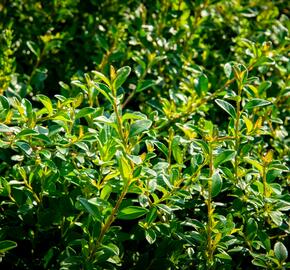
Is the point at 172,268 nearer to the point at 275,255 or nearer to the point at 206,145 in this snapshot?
the point at 275,255

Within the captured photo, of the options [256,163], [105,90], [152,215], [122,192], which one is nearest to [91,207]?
[122,192]

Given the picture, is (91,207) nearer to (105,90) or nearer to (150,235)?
(150,235)

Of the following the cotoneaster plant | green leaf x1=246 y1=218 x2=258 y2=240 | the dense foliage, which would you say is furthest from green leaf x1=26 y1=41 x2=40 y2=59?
green leaf x1=246 y1=218 x2=258 y2=240

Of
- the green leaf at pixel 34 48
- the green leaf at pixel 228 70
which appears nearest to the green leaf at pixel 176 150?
the green leaf at pixel 228 70

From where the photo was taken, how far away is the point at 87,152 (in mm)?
1505

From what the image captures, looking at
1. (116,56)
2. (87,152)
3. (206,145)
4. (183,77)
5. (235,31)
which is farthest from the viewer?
(235,31)

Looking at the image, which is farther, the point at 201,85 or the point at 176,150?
the point at 201,85

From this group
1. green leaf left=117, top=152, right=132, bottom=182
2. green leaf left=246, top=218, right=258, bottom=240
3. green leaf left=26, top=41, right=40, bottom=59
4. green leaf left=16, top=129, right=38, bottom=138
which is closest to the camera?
green leaf left=117, top=152, right=132, bottom=182

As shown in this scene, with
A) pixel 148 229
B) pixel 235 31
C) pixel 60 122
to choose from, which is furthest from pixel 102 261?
pixel 235 31

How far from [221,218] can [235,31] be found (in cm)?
132

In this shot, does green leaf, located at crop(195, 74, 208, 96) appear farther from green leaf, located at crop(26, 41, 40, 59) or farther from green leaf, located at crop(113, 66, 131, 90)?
green leaf, located at crop(26, 41, 40, 59)

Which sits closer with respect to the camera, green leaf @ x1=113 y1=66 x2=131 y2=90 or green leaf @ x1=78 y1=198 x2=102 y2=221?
green leaf @ x1=78 y1=198 x2=102 y2=221

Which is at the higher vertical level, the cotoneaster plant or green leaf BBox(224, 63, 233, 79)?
green leaf BBox(224, 63, 233, 79)

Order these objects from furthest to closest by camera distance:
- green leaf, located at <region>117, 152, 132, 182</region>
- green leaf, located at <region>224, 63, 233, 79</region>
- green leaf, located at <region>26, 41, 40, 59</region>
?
green leaf, located at <region>26, 41, 40, 59</region> → green leaf, located at <region>224, 63, 233, 79</region> → green leaf, located at <region>117, 152, 132, 182</region>
